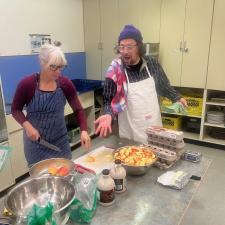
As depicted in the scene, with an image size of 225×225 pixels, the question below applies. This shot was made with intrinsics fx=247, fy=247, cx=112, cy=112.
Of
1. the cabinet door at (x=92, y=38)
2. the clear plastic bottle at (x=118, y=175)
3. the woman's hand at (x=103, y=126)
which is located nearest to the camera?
the clear plastic bottle at (x=118, y=175)

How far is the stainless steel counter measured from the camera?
0.93 meters

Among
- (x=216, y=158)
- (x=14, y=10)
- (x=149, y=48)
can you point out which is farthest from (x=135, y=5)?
(x=216, y=158)

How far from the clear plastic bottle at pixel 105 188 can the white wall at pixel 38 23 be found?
2.14 metres

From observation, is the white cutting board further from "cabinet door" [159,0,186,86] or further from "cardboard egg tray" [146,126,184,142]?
"cabinet door" [159,0,186,86]

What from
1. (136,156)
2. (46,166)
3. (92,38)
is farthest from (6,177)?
(92,38)

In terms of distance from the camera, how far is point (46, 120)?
65.2 inches

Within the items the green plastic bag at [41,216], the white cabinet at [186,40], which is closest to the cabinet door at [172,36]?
the white cabinet at [186,40]

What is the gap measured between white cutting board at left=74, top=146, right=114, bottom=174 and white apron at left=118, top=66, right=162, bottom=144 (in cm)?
34

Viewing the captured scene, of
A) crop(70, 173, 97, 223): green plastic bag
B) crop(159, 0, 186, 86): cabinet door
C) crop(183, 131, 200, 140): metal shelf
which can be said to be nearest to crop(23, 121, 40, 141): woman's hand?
crop(70, 173, 97, 223): green plastic bag

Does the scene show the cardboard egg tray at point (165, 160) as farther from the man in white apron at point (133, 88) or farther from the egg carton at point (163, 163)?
the man in white apron at point (133, 88)

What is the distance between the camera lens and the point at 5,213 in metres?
0.95

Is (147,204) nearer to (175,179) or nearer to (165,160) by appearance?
(175,179)

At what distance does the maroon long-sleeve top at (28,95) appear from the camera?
158 centimetres

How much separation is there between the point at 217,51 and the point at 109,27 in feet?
5.00
